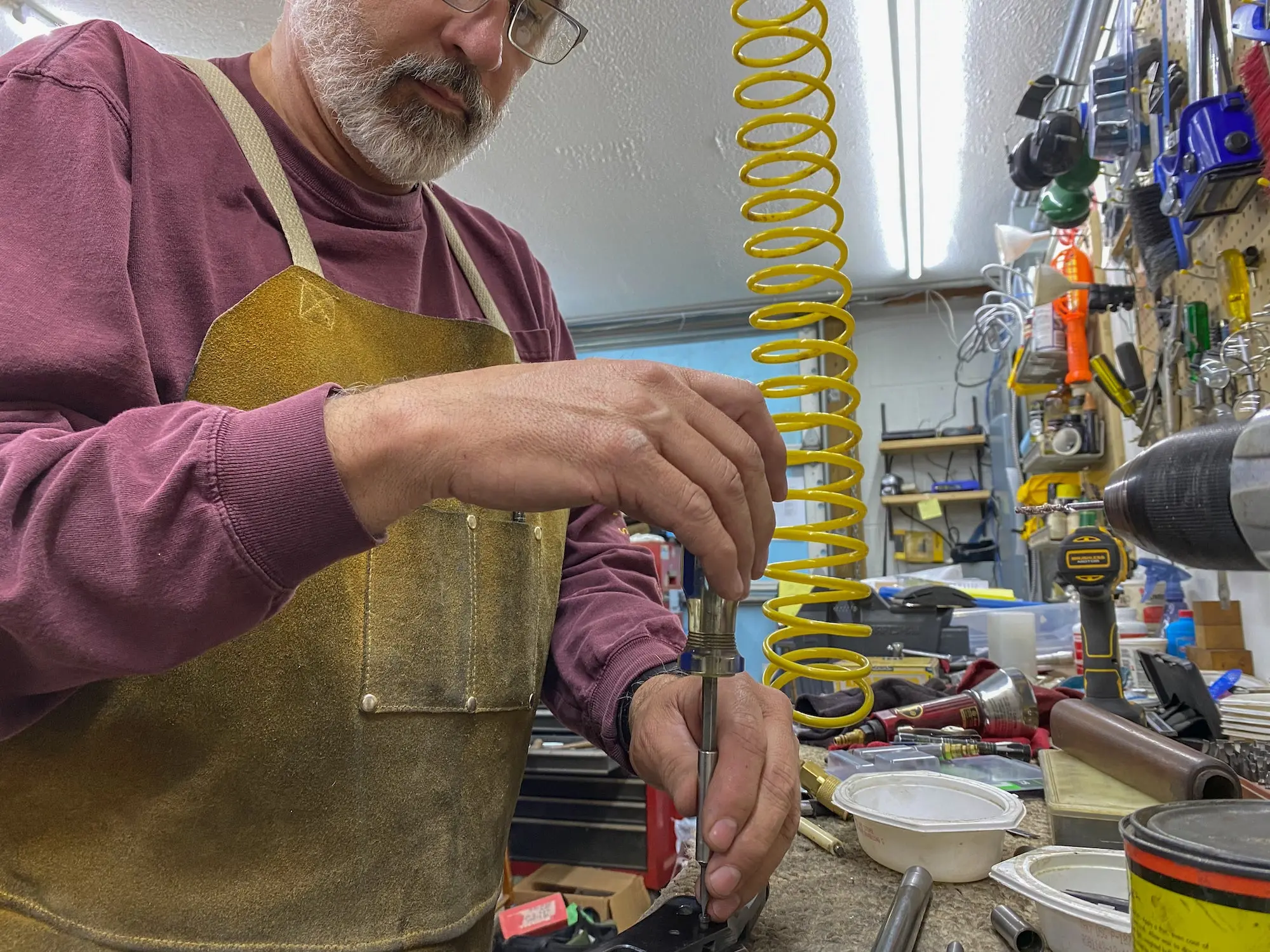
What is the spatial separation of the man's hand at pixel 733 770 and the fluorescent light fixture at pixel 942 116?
8.29ft

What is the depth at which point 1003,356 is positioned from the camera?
4531 mm

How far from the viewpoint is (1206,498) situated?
2.04 feet

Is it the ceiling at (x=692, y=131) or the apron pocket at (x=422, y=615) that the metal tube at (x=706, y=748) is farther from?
the ceiling at (x=692, y=131)

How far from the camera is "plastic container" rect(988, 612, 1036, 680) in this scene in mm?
1979

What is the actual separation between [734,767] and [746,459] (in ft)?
1.04

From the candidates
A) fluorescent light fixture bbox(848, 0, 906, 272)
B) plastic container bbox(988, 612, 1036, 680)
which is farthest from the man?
fluorescent light fixture bbox(848, 0, 906, 272)

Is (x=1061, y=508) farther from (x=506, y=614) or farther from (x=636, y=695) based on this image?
(x=506, y=614)

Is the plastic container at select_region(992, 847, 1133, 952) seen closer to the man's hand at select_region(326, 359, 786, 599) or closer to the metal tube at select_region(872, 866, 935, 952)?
the metal tube at select_region(872, 866, 935, 952)

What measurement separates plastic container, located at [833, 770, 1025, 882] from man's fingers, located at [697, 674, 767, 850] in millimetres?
179

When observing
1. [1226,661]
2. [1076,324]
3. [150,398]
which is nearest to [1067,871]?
[150,398]

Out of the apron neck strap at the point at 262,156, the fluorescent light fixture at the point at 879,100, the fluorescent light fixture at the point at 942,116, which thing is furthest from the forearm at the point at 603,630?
the fluorescent light fixture at the point at 942,116

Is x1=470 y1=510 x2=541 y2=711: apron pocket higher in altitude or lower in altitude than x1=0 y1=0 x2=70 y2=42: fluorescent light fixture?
lower

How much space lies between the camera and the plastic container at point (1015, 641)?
6.49 feet

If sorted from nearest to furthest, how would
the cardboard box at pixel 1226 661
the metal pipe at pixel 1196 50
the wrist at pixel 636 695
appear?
the wrist at pixel 636 695, the metal pipe at pixel 1196 50, the cardboard box at pixel 1226 661
